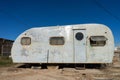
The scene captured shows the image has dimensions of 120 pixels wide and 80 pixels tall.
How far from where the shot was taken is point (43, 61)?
42.0 feet

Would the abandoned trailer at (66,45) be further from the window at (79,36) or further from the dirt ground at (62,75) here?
the dirt ground at (62,75)

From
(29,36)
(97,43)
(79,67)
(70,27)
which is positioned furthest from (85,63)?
(29,36)

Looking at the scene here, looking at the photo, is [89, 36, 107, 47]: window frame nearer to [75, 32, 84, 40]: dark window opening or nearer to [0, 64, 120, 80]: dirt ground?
[75, 32, 84, 40]: dark window opening

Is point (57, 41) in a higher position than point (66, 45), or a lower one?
higher

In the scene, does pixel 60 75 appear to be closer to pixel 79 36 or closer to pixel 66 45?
pixel 66 45

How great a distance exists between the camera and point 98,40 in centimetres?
1218

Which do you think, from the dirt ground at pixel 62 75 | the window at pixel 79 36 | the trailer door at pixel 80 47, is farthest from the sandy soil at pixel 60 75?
the window at pixel 79 36

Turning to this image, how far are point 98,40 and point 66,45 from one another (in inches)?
77.9

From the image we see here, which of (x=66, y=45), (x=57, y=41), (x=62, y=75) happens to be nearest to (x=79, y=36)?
(x=66, y=45)

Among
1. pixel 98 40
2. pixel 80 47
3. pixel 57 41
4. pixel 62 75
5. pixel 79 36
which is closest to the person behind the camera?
pixel 62 75

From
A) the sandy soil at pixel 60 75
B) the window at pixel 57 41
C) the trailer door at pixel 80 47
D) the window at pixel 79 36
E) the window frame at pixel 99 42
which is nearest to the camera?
the sandy soil at pixel 60 75

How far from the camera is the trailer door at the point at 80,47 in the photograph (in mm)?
12281

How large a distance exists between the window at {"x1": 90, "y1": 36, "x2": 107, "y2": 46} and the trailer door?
0.48 metres

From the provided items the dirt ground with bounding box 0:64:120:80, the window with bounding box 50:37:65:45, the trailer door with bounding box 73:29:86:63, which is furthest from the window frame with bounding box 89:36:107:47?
the dirt ground with bounding box 0:64:120:80
